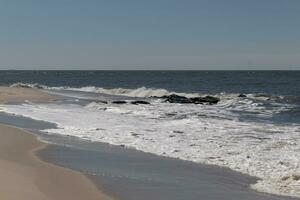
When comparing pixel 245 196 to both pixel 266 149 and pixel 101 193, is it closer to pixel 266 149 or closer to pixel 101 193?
pixel 101 193

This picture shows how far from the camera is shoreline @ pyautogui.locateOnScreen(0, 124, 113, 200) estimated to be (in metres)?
7.71

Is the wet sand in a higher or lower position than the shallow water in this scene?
lower

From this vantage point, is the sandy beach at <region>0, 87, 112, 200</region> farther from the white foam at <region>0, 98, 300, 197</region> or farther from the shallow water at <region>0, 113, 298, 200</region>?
the white foam at <region>0, 98, 300, 197</region>

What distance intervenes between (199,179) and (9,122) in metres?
11.2

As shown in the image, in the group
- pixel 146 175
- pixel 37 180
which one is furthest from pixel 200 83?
pixel 37 180

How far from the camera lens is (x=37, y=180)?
872 centimetres

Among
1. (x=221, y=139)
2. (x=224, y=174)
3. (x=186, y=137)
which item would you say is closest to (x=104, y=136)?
(x=186, y=137)

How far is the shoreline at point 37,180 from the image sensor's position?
7715 millimetres

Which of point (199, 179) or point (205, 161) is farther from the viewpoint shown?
point (205, 161)

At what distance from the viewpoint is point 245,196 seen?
8.09 meters

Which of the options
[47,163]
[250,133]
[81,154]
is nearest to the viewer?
[47,163]

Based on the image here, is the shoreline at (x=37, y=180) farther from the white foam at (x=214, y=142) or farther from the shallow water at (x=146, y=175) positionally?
the white foam at (x=214, y=142)

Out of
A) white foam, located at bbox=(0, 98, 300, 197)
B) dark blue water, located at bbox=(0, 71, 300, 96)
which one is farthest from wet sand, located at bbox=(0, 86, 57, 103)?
dark blue water, located at bbox=(0, 71, 300, 96)

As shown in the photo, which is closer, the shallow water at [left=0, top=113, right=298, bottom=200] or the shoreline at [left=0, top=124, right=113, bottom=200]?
the shoreline at [left=0, top=124, right=113, bottom=200]
